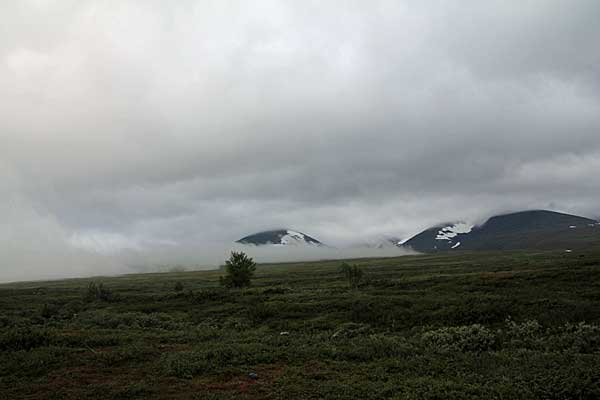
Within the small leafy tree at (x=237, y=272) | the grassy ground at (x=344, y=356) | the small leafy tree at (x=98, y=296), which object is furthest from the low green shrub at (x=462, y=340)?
the small leafy tree at (x=98, y=296)

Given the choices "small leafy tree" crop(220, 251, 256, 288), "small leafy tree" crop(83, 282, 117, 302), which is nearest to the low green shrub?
"small leafy tree" crop(220, 251, 256, 288)

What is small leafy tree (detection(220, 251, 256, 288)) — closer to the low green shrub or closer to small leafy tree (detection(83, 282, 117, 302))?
small leafy tree (detection(83, 282, 117, 302))

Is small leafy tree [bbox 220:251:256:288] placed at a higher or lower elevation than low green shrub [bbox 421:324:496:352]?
higher

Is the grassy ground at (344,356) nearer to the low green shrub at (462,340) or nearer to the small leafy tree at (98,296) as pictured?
the low green shrub at (462,340)

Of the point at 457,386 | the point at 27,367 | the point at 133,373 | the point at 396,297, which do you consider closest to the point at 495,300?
the point at 396,297

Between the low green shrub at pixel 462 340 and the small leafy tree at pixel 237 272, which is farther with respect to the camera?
the small leafy tree at pixel 237 272

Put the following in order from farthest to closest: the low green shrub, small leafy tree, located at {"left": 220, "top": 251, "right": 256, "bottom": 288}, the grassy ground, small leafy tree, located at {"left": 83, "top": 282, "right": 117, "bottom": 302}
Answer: small leafy tree, located at {"left": 220, "top": 251, "right": 256, "bottom": 288} → small leafy tree, located at {"left": 83, "top": 282, "right": 117, "bottom": 302} → the low green shrub → the grassy ground

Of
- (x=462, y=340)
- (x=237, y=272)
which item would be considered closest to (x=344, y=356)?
(x=462, y=340)

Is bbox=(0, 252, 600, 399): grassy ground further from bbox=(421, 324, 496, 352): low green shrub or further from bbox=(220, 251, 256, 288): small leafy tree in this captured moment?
bbox=(220, 251, 256, 288): small leafy tree

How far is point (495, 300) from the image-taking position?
31625 mm

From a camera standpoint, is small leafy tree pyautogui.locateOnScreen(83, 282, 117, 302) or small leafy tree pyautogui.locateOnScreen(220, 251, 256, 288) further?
small leafy tree pyautogui.locateOnScreen(220, 251, 256, 288)

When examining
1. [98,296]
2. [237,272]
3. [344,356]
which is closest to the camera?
[344,356]

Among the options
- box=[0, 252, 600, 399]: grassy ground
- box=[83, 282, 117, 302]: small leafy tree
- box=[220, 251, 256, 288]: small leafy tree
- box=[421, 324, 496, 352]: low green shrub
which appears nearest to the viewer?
box=[0, 252, 600, 399]: grassy ground

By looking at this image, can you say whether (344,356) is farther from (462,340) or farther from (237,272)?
(237,272)
